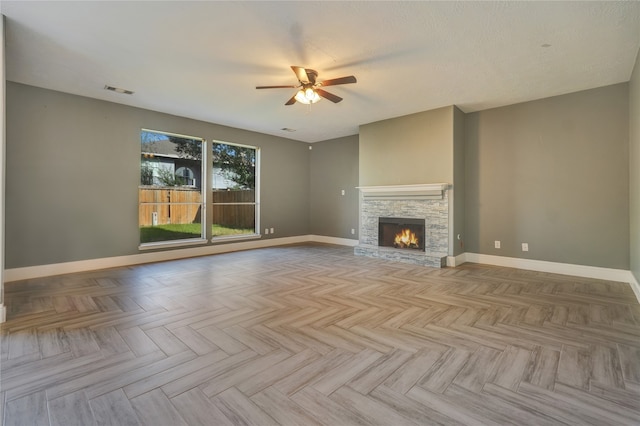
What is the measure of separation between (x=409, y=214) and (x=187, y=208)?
422 centimetres

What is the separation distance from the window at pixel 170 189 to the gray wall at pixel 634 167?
20.9 ft

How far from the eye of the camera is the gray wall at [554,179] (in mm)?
4105

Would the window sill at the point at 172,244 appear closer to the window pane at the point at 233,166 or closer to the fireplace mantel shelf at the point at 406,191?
the window pane at the point at 233,166

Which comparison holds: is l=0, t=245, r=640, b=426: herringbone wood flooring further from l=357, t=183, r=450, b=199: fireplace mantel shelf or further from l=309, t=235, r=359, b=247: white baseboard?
l=309, t=235, r=359, b=247: white baseboard

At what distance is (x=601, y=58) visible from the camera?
3.35m

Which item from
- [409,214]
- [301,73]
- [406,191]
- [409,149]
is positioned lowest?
[409,214]

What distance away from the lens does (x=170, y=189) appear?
5738 mm

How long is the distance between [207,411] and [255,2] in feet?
9.26

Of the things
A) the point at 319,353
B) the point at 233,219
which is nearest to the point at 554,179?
the point at 319,353

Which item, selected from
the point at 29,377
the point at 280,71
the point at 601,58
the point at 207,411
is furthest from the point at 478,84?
the point at 29,377

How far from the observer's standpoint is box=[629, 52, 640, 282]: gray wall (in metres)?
3.28

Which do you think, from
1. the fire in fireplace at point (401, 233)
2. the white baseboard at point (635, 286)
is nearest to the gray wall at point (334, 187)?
the fire in fireplace at point (401, 233)

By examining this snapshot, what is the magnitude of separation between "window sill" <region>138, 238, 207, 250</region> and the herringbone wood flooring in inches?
56.9

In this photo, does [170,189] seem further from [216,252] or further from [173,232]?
[216,252]
